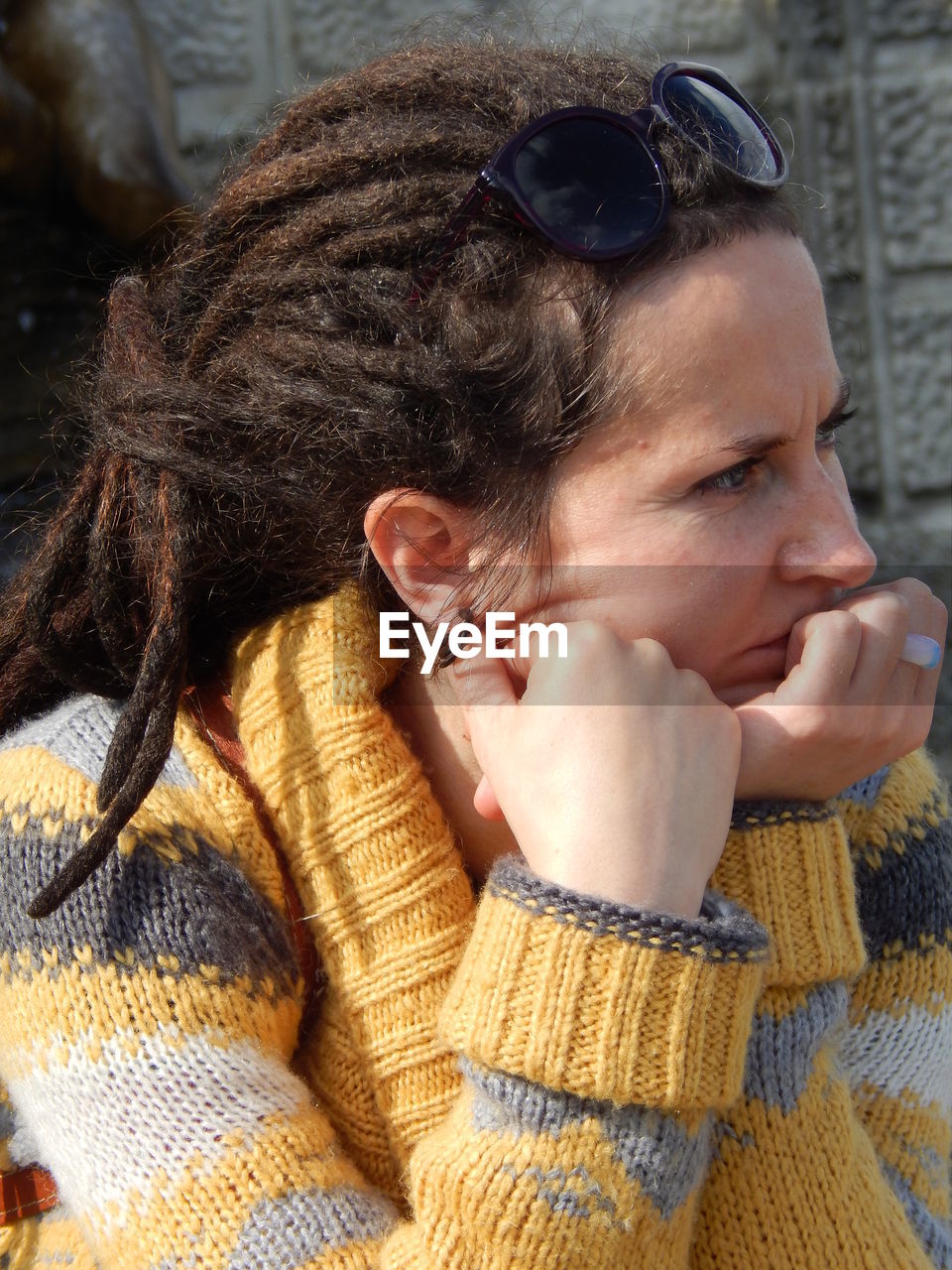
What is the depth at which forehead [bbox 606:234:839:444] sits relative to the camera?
3.95 feet

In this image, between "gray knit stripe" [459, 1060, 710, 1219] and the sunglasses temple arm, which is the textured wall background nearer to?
the sunglasses temple arm

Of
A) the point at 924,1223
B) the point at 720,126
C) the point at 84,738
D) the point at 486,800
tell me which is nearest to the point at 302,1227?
the point at 486,800

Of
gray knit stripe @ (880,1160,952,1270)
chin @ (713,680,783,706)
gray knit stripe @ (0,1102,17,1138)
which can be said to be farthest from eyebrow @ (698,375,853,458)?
gray knit stripe @ (0,1102,17,1138)

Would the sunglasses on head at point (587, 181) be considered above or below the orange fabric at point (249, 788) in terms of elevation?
above

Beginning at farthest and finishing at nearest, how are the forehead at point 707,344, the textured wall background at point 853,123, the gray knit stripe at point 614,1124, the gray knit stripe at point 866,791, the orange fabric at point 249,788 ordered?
the textured wall background at point 853,123
the gray knit stripe at point 866,791
the orange fabric at point 249,788
the forehead at point 707,344
the gray knit stripe at point 614,1124

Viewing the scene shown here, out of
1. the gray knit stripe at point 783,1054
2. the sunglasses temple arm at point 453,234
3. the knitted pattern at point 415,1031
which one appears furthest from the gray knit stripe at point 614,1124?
the sunglasses temple arm at point 453,234

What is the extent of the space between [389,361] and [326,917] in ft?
1.95

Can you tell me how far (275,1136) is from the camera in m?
1.13

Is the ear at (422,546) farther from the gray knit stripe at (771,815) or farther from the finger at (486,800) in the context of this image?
the gray knit stripe at (771,815)

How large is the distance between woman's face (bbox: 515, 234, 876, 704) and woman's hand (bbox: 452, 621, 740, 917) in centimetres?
6

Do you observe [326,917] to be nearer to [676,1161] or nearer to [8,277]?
[676,1161]

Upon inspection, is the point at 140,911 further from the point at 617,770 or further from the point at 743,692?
the point at 743,692

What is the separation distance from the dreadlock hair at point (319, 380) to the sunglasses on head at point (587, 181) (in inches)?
0.8

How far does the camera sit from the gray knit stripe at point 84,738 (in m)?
1.28
